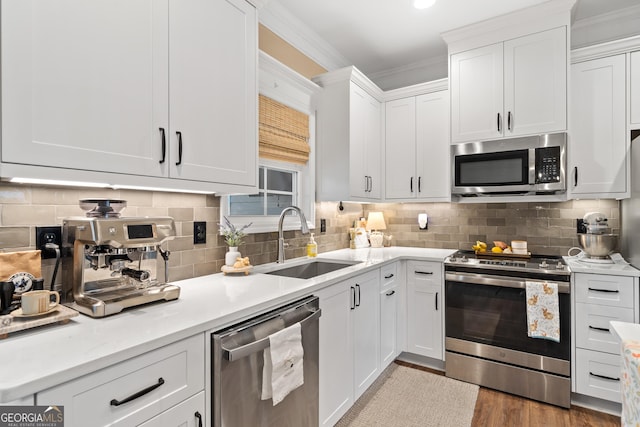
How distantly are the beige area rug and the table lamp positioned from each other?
1231mm

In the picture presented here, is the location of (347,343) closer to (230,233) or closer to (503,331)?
(230,233)

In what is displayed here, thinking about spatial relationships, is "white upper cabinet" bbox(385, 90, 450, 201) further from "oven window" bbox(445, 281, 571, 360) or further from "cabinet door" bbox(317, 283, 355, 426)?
"cabinet door" bbox(317, 283, 355, 426)

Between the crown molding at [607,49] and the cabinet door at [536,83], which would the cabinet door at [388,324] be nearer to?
the cabinet door at [536,83]

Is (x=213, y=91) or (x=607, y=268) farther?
(x=607, y=268)

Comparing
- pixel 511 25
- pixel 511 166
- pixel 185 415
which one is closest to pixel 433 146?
pixel 511 166

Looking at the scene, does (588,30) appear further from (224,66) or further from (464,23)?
(224,66)

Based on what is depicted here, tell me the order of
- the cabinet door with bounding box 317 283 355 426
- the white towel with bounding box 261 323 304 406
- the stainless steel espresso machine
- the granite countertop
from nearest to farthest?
the granite countertop < the stainless steel espresso machine < the white towel with bounding box 261 323 304 406 < the cabinet door with bounding box 317 283 355 426

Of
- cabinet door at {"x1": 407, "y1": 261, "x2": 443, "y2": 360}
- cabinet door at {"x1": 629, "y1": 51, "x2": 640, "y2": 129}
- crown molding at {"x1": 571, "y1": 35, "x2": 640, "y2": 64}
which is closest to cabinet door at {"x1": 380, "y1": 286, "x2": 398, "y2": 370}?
cabinet door at {"x1": 407, "y1": 261, "x2": 443, "y2": 360}

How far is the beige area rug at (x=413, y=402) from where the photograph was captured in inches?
83.8

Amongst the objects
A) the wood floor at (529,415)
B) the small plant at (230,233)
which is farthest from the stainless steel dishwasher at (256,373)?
the wood floor at (529,415)

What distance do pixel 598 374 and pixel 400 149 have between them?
7.50ft

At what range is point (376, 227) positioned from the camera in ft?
11.5

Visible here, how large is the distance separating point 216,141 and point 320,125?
152 centimetres

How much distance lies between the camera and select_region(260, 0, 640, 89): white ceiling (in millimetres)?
2545
